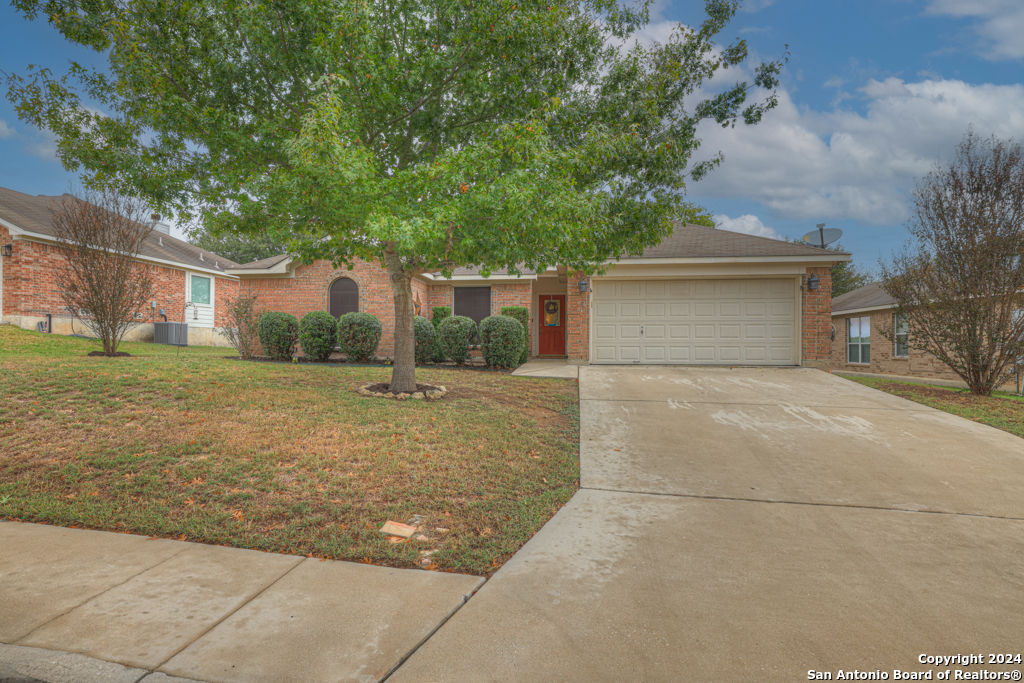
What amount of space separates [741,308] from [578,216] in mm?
7960

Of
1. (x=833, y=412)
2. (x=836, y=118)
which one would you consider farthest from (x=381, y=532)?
(x=836, y=118)

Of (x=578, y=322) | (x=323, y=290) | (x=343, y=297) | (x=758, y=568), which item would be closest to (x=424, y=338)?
(x=578, y=322)

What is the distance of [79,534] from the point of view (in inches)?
128

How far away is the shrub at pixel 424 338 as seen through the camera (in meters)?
13.0

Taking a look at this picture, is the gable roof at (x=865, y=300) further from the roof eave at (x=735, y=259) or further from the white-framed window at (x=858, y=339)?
the roof eave at (x=735, y=259)

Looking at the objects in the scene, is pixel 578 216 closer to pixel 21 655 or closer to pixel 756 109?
pixel 21 655

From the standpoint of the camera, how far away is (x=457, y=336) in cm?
1277

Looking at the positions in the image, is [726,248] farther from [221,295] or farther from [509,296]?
[221,295]

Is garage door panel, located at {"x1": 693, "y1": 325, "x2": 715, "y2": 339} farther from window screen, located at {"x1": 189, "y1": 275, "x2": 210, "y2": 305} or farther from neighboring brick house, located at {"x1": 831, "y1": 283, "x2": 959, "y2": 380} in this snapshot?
window screen, located at {"x1": 189, "y1": 275, "x2": 210, "y2": 305}

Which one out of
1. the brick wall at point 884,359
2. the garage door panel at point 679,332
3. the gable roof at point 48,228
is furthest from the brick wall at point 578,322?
the gable roof at point 48,228

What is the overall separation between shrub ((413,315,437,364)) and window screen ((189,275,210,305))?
13236mm

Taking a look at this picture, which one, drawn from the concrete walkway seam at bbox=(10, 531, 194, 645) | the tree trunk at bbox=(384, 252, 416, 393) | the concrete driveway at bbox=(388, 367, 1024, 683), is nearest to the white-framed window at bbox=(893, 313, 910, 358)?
the concrete driveway at bbox=(388, 367, 1024, 683)

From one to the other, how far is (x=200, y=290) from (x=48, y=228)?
245 inches

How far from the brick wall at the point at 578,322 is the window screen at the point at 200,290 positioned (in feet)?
55.5
